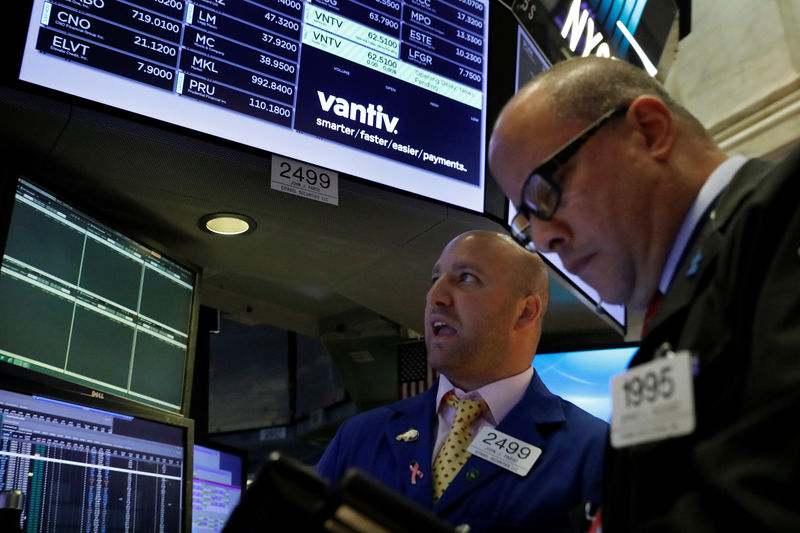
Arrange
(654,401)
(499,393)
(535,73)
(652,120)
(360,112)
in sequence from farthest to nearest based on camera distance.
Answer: (535,73)
(360,112)
(499,393)
(652,120)
(654,401)

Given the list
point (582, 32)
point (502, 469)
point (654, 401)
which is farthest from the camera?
point (582, 32)

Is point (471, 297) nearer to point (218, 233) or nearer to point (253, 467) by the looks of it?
point (218, 233)

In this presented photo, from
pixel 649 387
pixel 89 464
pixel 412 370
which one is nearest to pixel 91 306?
pixel 89 464

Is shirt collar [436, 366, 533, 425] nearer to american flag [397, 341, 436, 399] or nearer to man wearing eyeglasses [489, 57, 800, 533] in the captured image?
man wearing eyeglasses [489, 57, 800, 533]

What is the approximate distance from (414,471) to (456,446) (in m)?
0.13

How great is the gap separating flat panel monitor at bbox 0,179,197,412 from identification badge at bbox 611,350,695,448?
1.69 meters

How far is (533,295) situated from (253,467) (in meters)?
7.10

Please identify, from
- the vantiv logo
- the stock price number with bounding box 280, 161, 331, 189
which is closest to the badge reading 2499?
the stock price number with bounding box 280, 161, 331, 189

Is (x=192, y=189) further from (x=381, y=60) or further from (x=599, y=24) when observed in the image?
(x=599, y=24)

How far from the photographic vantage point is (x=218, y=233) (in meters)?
2.94

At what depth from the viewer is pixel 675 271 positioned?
121 cm

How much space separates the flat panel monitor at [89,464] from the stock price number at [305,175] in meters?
Result: 0.88

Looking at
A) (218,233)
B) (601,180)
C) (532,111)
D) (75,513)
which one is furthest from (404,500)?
(218,233)

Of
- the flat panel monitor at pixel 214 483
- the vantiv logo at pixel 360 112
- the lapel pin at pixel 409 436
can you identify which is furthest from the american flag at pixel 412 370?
the lapel pin at pixel 409 436
